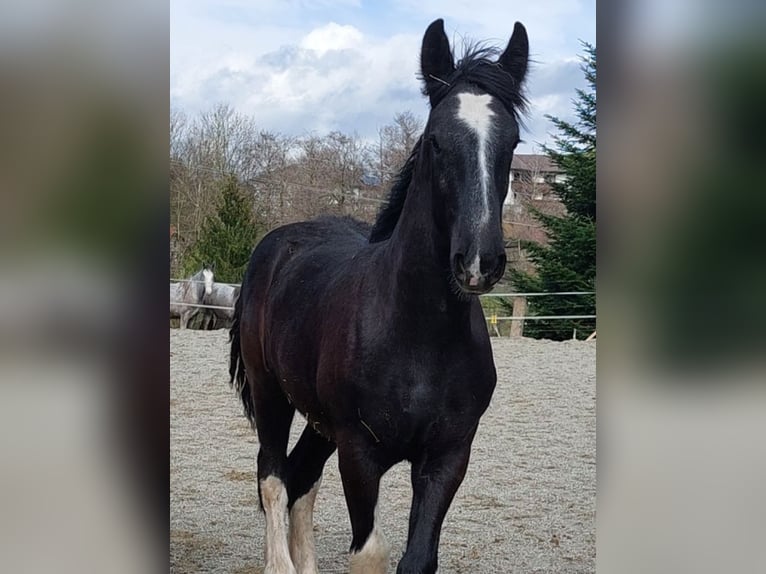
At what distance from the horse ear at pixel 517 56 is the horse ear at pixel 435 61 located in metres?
0.18

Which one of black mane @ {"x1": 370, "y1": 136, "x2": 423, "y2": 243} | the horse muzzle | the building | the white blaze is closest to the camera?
the horse muzzle

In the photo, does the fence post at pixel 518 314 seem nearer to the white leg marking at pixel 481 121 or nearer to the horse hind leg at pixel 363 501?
the horse hind leg at pixel 363 501

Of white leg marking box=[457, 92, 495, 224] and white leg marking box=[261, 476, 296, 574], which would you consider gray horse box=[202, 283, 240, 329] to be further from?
white leg marking box=[457, 92, 495, 224]

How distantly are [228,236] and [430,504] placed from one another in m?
12.2

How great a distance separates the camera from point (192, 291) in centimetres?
1479

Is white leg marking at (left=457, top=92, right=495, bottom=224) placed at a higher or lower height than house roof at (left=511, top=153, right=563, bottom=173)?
lower

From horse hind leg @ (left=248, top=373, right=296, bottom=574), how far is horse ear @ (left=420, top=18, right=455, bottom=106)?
6.40 feet

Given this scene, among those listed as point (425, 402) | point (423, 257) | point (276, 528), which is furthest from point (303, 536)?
point (423, 257)

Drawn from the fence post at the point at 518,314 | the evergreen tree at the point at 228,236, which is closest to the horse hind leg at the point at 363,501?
the evergreen tree at the point at 228,236

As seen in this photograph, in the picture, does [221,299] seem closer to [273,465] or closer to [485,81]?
[273,465]

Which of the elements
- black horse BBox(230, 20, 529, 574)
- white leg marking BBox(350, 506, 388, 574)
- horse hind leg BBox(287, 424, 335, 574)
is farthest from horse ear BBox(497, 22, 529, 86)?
horse hind leg BBox(287, 424, 335, 574)

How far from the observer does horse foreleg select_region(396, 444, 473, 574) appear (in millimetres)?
2697
